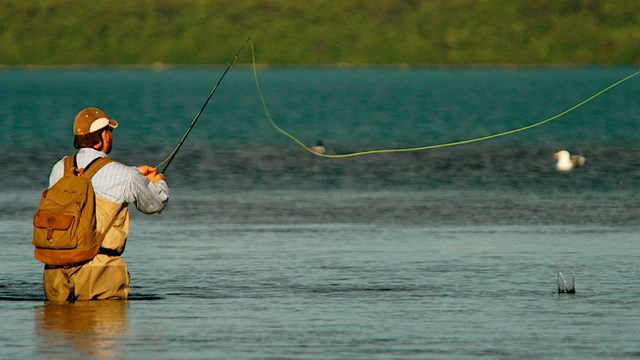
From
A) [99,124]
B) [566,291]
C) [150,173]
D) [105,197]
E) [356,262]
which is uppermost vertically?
[99,124]

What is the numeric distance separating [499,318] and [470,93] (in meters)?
106

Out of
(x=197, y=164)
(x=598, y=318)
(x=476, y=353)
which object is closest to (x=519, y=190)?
(x=197, y=164)

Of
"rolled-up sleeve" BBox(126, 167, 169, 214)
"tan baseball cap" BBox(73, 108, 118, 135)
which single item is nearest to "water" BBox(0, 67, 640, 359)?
"rolled-up sleeve" BBox(126, 167, 169, 214)

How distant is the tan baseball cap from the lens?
1071 centimetres

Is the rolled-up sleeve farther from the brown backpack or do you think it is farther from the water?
the water

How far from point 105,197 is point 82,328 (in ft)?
3.49

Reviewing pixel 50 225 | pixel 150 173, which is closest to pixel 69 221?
pixel 50 225

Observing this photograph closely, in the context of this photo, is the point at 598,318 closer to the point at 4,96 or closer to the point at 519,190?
the point at 519,190

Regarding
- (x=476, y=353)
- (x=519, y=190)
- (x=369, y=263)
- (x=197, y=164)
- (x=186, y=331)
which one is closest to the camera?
(x=476, y=353)

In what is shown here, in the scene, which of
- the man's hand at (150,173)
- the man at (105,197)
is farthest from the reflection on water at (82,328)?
the man's hand at (150,173)

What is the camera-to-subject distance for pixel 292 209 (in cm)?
2038

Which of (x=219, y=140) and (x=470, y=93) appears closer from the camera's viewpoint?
(x=219, y=140)

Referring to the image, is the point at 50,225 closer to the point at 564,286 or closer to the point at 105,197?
the point at 105,197

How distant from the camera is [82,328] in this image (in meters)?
10.1
